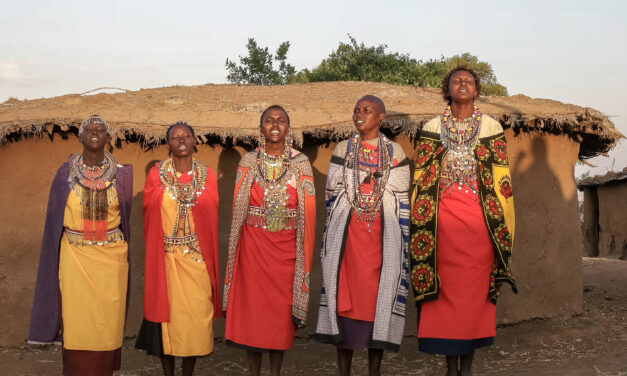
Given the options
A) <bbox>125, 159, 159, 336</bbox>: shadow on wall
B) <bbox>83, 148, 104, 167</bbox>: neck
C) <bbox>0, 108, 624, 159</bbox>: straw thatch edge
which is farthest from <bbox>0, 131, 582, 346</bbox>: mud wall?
<bbox>83, 148, 104, 167</bbox>: neck

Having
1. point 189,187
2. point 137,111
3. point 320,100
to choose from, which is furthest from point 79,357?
point 320,100

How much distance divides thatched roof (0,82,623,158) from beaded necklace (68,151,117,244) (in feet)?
5.61

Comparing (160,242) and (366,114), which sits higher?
(366,114)

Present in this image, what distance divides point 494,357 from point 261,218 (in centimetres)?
278

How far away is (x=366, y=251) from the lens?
4.50 meters

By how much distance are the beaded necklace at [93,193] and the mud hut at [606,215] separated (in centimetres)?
1419

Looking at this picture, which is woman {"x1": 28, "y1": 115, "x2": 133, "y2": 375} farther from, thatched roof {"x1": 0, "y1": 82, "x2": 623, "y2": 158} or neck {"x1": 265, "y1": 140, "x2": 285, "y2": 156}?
thatched roof {"x1": 0, "y1": 82, "x2": 623, "y2": 158}

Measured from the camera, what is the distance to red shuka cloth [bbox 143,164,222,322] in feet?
15.0

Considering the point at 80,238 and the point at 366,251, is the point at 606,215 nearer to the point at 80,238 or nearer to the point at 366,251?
the point at 366,251

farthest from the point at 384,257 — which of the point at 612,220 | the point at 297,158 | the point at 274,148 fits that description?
the point at 612,220

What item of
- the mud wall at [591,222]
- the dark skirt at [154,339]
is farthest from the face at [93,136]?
the mud wall at [591,222]

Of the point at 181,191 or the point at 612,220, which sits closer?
the point at 181,191

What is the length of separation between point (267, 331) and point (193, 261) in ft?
2.39

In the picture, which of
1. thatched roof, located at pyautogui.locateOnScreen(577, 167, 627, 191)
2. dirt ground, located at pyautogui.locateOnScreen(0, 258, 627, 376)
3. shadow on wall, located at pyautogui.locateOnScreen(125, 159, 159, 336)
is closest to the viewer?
dirt ground, located at pyautogui.locateOnScreen(0, 258, 627, 376)
